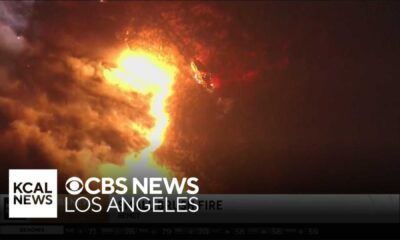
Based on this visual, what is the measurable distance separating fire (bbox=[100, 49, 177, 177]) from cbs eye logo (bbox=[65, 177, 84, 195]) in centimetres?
30

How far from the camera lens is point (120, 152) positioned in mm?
2773

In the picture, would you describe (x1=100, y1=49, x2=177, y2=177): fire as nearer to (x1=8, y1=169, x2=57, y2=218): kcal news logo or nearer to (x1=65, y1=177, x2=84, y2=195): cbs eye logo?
(x1=65, y1=177, x2=84, y2=195): cbs eye logo

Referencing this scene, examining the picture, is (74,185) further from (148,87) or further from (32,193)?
(148,87)

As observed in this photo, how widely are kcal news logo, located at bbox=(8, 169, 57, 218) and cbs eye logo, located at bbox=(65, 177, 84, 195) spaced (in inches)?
3.1

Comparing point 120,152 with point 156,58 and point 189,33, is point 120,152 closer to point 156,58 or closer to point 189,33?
point 156,58

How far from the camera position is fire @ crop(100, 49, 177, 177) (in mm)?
2773

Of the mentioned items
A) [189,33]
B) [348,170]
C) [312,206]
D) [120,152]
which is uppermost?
[189,33]

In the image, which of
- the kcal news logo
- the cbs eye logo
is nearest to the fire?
the cbs eye logo

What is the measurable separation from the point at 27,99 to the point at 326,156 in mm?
1942

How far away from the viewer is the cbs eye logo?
2.74 meters

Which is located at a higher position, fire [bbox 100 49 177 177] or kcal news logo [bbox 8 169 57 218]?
fire [bbox 100 49 177 177]

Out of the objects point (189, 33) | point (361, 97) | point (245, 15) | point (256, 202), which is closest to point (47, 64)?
point (189, 33)

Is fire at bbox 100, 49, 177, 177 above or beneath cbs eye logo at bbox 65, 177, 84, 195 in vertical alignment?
above

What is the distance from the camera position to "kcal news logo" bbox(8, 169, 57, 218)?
2693 millimetres
